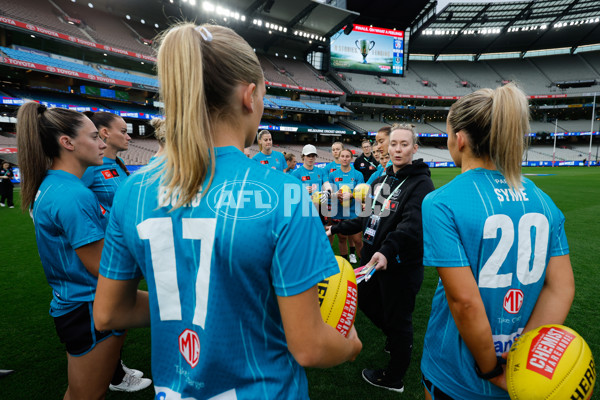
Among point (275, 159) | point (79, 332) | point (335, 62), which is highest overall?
point (335, 62)

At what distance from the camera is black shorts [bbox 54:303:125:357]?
178 centimetres

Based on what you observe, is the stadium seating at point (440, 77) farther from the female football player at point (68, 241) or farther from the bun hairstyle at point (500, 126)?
the female football player at point (68, 241)

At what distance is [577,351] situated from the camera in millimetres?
1242

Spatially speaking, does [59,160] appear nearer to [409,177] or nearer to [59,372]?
[59,372]

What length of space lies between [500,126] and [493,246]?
1.70 ft

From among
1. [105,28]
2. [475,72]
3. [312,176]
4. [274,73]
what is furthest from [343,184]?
[475,72]

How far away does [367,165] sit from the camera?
869 centimetres

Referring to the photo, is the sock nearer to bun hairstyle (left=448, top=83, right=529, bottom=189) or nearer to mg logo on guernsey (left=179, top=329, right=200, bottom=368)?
mg logo on guernsey (left=179, top=329, right=200, bottom=368)

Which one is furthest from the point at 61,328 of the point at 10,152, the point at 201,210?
the point at 10,152

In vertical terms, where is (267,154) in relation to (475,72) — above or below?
below

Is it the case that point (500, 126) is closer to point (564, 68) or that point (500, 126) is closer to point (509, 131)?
point (509, 131)

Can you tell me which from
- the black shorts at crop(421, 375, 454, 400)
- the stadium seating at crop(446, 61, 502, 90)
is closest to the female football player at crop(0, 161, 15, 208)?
the black shorts at crop(421, 375, 454, 400)

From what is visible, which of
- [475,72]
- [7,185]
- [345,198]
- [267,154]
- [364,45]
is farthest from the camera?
[475,72]

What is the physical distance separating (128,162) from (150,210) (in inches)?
1004
